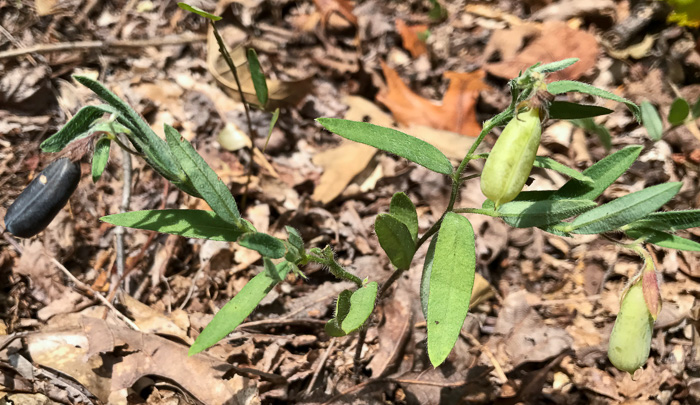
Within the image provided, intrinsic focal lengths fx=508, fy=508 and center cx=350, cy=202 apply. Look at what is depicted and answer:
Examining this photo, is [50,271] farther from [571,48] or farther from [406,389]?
[571,48]

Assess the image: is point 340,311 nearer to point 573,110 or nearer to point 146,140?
point 146,140

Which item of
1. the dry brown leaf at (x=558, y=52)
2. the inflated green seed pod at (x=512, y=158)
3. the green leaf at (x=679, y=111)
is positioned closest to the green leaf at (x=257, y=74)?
the inflated green seed pod at (x=512, y=158)

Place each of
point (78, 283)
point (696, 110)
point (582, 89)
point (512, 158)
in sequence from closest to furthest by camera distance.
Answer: point (512, 158), point (582, 89), point (78, 283), point (696, 110)

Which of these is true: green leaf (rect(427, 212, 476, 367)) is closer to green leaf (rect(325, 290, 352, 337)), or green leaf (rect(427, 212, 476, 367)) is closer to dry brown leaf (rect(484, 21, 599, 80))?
green leaf (rect(325, 290, 352, 337))

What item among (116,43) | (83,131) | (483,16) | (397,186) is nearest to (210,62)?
(116,43)

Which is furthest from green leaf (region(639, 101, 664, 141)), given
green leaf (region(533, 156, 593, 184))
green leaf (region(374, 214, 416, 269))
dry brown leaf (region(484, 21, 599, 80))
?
green leaf (region(374, 214, 416, 269))

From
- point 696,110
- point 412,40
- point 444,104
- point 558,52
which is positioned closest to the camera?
point 696,110

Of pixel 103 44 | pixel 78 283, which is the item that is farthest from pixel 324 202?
pixel 103 44

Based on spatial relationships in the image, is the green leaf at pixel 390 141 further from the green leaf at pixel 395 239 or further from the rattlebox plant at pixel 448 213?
the green leaf at pixel 395 239
